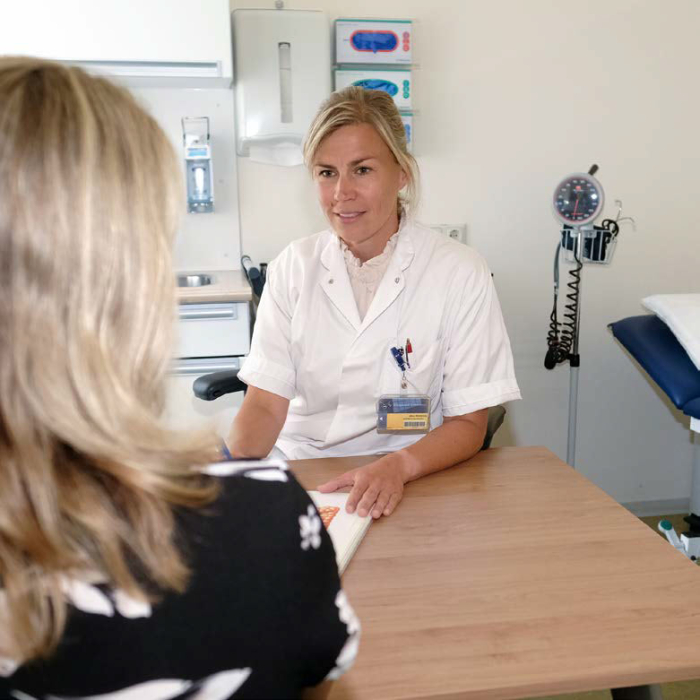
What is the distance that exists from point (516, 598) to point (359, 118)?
111 cm

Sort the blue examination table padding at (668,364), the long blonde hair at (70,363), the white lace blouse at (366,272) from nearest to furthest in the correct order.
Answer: the long blonde hair at (70,363)
the white lace blouse at (366,272)
the blue examination table padding at (668,364)

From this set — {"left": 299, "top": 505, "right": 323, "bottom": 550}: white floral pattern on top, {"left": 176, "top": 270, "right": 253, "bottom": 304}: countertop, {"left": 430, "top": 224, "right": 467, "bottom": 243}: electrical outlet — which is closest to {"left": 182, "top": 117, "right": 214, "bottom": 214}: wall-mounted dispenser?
{"left": 176, "top": 270, "right": 253, "bottom": 304}: countertop

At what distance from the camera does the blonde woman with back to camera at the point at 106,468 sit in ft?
1.69

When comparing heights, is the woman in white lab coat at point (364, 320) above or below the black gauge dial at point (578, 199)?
below

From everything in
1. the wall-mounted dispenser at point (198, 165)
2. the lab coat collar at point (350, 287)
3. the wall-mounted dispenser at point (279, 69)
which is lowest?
the lab coat collar at point (350, 287)

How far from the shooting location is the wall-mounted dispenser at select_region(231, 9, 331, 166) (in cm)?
262

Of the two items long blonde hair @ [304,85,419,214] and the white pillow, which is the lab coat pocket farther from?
the white pillow

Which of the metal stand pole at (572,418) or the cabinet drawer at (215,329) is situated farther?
the metal stand pole at (572,418)

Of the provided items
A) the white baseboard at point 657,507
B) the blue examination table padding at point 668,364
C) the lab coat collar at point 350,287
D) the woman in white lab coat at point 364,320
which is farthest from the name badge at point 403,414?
the white baseboard at point 657,507

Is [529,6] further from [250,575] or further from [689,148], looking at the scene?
[250,575]

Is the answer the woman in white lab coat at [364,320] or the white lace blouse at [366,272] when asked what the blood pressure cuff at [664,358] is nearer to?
the woman in white lab coat at [364,320]

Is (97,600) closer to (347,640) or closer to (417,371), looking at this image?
(347,640)

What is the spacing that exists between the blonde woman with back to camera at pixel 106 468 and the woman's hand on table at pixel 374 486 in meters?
0.57

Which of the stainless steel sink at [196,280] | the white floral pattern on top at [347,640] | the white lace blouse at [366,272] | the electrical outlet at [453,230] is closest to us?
the white floral pattern on top at [347,640]
